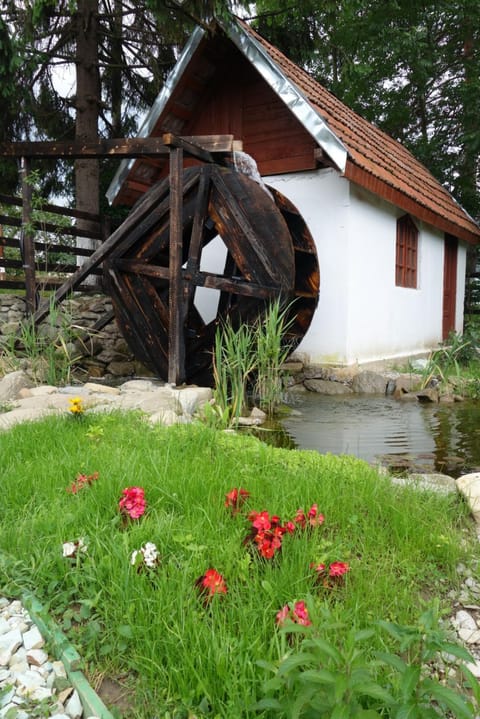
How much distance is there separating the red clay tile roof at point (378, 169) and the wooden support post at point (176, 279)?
1.98 metres

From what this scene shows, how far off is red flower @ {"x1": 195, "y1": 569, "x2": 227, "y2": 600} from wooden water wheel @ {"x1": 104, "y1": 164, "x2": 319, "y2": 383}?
13.8ft

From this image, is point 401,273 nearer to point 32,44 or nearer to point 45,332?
point 45,332

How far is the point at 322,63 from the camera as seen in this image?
634 inches

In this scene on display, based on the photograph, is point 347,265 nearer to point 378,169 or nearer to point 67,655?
point 378,169

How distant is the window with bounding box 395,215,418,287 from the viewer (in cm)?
933

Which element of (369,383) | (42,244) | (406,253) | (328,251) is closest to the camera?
(369,383)

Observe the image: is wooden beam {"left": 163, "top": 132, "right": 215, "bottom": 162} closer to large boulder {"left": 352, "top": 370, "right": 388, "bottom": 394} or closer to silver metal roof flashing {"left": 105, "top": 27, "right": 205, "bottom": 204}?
silver metal roof flashing {"left": 105, "top": 27, "right": 205, "bottom": 204}

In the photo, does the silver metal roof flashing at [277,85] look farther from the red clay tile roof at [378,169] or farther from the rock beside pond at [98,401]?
the rock beside pond at [98,401]

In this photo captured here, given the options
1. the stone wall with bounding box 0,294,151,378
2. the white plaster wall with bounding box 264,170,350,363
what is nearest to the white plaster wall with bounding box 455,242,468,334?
the white plaster wall with bounding box 264,170,350,363

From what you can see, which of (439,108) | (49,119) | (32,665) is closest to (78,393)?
(32,665)

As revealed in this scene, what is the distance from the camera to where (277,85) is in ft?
23.2

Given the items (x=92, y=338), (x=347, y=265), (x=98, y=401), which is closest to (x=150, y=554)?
(x=98, y=401)

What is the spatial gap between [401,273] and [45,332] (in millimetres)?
5485

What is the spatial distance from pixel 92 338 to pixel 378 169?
171 inches
